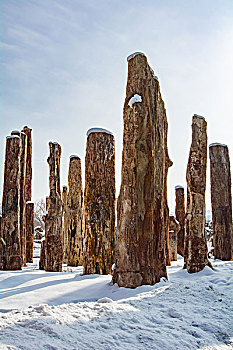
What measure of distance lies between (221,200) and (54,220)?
4.29 meters

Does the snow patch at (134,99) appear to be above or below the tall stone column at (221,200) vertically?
above

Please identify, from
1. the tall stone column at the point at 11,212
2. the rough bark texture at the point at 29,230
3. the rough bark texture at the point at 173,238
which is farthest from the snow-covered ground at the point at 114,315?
the rough bark texture at the point at 29,230

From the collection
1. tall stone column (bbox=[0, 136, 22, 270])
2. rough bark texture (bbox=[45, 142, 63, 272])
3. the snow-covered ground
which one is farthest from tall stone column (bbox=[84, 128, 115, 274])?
tall stone column (bbox=[0, 136, 22, 270])

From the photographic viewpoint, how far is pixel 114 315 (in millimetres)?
3582

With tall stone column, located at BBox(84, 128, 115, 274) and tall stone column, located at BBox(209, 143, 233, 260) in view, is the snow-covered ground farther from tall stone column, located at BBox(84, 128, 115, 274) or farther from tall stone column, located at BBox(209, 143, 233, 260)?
tall stone column, located at BBox(209, 143, 233, 260)

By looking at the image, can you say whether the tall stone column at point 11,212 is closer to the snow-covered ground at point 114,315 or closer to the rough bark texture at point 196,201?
the snow-covered ground at point 114,315

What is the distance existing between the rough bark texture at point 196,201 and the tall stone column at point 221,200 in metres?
2.54

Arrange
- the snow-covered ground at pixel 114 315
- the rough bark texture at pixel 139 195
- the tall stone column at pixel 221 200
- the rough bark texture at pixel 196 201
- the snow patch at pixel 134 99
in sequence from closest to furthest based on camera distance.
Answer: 1. the snow-covered ground at pixel 114 315
2. the rough bark texture at pixel 139 195
3. the snow patch at pixel 134 99
4. the rough bark texture at pixel 196 201
5. the tall stone column at pixel 221 200

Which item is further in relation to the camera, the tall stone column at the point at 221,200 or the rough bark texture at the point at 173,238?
the rough bark texture at the point at 173,238

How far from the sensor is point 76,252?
9.66 metres

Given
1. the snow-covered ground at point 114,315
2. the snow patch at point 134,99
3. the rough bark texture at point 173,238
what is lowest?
the snow-covered ground at point 114,315

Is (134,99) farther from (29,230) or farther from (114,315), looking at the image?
(29,230)

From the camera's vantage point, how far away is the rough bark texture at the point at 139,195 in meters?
5.05

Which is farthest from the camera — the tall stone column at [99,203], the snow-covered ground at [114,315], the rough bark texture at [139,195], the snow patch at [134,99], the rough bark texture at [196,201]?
the rough bark texture at [196,201]
